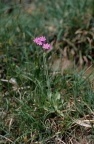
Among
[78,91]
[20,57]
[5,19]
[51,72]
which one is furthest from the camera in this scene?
[5,19]

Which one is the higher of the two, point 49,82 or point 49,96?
point 49,82

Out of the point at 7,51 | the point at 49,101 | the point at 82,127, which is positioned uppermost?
the point at 7,51

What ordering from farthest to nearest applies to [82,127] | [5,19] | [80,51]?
1. [5,19]
2. [80,51]
3. [82,127]

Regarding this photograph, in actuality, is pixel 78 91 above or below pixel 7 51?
below

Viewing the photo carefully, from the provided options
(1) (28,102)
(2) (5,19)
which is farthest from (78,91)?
(2) (5,19)

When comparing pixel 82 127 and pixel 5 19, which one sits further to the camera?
pixel 5 19

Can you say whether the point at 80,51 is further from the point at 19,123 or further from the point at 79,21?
the point at 19,123

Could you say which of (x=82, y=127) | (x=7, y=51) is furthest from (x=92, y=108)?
(x=7, y=51)
